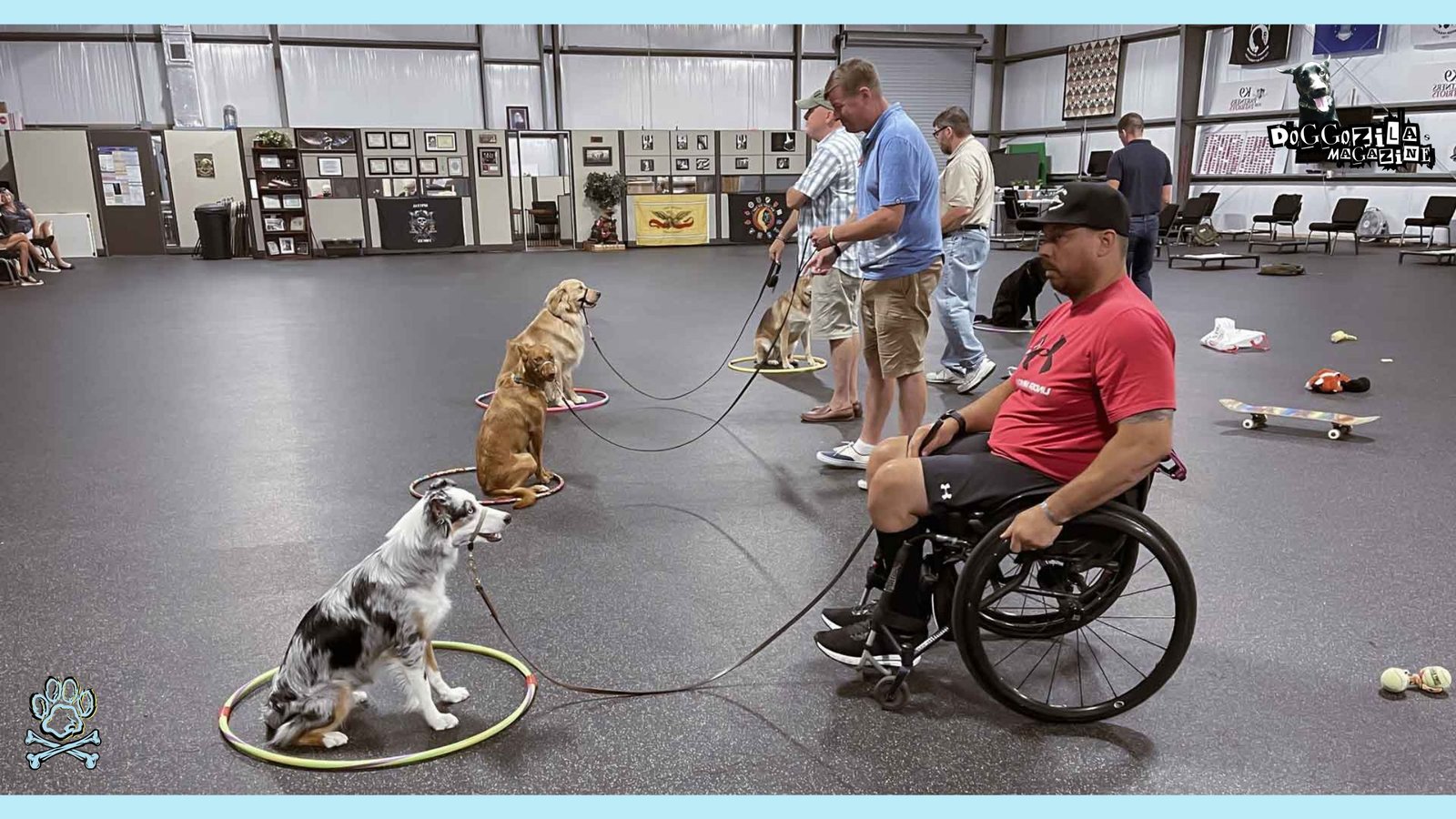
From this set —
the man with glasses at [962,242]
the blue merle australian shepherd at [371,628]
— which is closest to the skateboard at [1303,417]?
the man with glasses at [962,242]

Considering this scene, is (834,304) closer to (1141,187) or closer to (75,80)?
(1141,187)

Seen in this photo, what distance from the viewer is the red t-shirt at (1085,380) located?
201 cm

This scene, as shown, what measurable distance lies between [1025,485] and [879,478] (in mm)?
339

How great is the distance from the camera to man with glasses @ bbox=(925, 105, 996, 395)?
18.6 feet

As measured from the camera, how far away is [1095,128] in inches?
770

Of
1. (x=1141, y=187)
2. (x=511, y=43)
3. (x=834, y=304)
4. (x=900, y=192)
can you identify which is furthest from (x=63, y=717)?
(x=511, y=43)

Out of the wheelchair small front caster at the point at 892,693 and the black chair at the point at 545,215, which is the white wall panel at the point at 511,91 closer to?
the black chair at the point at 545,215

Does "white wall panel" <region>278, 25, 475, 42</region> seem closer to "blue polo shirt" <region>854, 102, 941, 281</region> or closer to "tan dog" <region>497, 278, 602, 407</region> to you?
"tan dog" <region>497, 278, 602, 407</region>

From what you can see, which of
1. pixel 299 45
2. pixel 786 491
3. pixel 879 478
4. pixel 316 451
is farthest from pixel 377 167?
pixel 879 478

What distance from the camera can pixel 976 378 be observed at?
5629 millimetres

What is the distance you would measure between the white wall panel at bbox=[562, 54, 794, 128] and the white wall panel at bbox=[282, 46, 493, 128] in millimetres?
2072

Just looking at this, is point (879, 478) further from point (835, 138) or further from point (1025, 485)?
point (835, 138)

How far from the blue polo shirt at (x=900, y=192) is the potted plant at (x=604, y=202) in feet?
46.1

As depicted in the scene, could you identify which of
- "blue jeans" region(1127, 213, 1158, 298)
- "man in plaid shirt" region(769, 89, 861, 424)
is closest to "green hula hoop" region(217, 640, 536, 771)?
"man in plaid shirt" region(769, 89, 861, 424)
